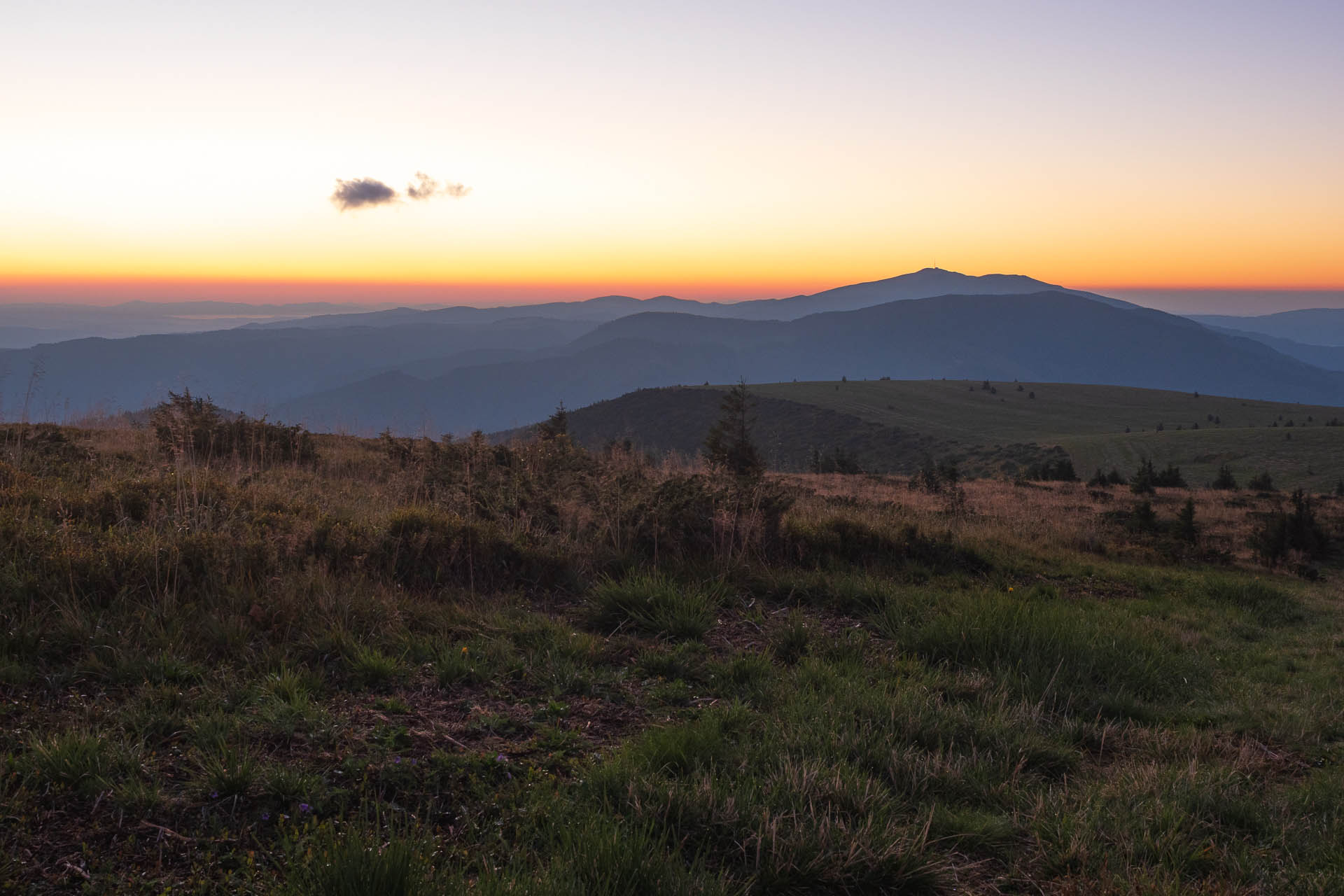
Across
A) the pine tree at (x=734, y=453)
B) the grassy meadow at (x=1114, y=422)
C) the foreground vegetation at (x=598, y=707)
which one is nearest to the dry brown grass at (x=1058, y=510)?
the pine tree at (x=734, y=453)

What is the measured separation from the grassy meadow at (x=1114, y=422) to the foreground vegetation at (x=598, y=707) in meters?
47.4

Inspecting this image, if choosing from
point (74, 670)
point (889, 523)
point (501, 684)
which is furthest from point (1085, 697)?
point (74, 670)

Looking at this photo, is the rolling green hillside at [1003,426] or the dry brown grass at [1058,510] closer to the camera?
the dry brown grass at [1058,510]

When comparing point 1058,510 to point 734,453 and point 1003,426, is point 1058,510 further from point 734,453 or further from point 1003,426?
point 1003,426

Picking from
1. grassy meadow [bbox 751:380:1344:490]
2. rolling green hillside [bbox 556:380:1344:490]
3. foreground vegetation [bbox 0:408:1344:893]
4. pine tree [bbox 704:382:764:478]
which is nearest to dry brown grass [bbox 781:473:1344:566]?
pine tree [bbox 704:382:764:478]

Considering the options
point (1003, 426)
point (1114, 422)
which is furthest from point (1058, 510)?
point (1114, 422)

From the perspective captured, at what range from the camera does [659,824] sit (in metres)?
2.88

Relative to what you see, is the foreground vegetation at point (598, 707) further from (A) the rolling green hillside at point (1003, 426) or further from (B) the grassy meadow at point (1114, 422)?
(B) the grassy meadow at point (1114, 422)

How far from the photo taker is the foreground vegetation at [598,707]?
2658mm

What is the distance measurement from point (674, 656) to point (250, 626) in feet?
8.87

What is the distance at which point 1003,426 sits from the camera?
86.1m

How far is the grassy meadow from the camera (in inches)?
1933

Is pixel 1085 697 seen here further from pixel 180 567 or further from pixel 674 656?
pixel 180 567

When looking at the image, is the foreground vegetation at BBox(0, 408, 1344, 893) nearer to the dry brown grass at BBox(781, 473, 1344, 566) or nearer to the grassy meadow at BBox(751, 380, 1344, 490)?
the dry brown grass at BBox(781, 473, 1344, 566)
